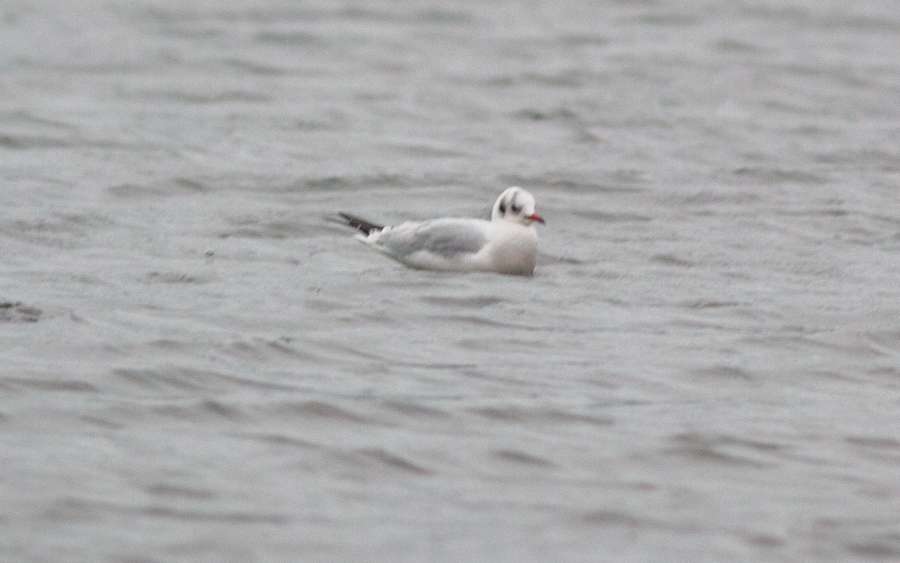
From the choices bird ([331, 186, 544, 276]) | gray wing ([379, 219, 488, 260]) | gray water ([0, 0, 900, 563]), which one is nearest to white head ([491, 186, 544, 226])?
bird ([331, 186, 544, 276])

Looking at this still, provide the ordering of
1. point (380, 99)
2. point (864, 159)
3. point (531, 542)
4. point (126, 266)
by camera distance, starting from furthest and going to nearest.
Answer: point (380, 99)
point (864, 159)
point (126, 266)
point (531, 542)

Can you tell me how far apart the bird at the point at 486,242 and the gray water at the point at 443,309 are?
0.12 metres

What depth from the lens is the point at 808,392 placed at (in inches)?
358

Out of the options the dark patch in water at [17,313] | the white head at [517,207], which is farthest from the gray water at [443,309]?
the white head at [517,207]

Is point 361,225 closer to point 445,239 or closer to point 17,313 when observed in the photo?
point 445,239

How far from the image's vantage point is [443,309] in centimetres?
1082

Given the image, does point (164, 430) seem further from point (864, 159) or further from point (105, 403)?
point (864, 159)

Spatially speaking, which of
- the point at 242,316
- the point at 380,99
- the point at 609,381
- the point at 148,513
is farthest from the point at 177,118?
the point at 148,513

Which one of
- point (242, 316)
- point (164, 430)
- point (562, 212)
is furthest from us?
point (562, 212)

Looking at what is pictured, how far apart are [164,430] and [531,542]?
2.09 m

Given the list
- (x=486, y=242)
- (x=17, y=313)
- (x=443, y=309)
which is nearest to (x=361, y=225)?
(x=486, y=242)

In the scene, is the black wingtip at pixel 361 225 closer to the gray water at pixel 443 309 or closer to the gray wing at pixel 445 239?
the gray water at pixel 443 309

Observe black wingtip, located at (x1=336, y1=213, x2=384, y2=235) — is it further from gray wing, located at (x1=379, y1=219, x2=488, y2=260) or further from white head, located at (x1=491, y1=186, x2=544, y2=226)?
white head, located at (x1=491, y1=186, x2=544, y2=226)

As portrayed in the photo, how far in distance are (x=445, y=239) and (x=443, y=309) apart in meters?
1.01
